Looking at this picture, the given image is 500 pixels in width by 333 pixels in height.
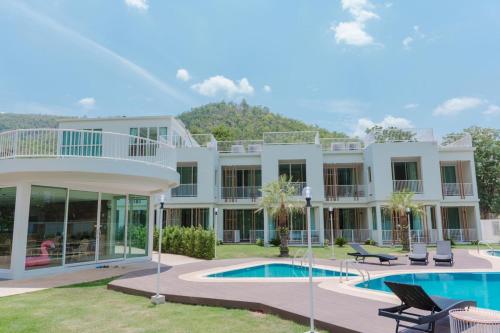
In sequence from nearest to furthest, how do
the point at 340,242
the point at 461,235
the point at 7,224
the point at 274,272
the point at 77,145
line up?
the point at 7,224 → the point at 77,145 → the point at 274,272 → the point at 340,242 → the point at 461,235

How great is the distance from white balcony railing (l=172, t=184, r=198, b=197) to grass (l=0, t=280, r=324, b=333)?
15986 millimetres

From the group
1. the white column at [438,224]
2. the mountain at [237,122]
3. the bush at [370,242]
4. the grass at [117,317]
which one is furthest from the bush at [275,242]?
the mountain at [237,122]

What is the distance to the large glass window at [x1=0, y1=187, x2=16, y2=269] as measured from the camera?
36.0 ft

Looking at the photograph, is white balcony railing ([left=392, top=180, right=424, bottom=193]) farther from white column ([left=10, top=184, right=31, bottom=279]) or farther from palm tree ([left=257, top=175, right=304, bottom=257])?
white column ([left=10, top=184, right=31, bottom=279])

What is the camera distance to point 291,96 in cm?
3816

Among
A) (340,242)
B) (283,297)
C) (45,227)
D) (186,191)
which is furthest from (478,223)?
(45,227)

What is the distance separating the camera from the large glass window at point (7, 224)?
10984 millimetres

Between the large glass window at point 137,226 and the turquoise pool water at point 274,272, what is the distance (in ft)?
14.8

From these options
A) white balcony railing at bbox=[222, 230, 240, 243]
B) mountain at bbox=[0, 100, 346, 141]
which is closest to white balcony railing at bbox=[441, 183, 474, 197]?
white balcony railing at bbox=[222, 230, 240, 243]

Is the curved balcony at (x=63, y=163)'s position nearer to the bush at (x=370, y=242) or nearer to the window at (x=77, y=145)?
the window at (x=77, y=145)

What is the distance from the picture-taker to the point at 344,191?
25.3m

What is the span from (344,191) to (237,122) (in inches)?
1630

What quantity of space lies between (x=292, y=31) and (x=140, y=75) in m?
11.8

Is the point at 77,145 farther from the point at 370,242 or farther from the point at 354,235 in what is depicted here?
the point at 354,235
